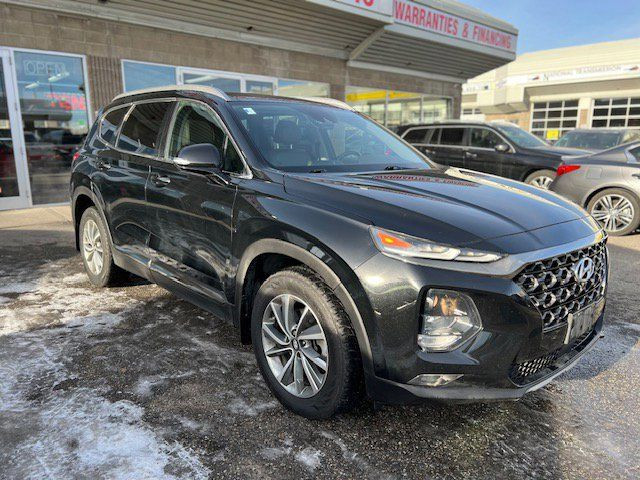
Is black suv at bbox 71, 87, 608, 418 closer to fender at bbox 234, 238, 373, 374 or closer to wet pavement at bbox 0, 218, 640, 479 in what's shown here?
fender at bbox 234, 238, 373, 374

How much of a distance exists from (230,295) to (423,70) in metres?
14.7

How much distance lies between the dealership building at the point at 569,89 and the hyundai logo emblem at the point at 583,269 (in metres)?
34.4

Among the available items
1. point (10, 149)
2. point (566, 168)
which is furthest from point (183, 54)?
point (566, 168)

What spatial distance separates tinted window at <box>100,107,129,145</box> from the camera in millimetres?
4320

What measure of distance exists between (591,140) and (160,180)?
38.3 ft

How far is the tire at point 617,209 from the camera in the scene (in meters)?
7.25

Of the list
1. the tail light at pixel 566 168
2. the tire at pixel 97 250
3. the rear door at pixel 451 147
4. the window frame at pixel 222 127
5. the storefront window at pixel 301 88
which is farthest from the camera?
the storefront window at pixel 301 88

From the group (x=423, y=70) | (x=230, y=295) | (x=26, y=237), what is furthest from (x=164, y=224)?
(x=423, y=70)

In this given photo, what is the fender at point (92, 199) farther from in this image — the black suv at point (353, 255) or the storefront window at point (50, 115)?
the storefront window at point (50, 115)

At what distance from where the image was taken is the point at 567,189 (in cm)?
774

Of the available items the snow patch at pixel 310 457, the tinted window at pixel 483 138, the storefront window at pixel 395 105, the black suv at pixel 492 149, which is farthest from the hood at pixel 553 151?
the snow patch at pixel 310 457

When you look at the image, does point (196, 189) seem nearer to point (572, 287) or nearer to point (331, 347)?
point (331, 347)

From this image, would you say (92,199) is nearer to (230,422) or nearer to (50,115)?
(230,422)

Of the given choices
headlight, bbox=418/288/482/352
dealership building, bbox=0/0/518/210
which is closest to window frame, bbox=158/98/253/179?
headlight, bbox=418/288/482/352
